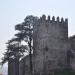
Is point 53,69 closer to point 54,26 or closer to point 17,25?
point 54,26

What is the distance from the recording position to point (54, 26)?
127ft

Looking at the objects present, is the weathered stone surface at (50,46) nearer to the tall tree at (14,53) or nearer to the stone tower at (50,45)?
the stone tower at (50,45)

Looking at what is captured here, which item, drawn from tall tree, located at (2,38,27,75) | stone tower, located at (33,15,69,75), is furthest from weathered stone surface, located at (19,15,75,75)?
tall tree, located at (2,38,27,75)

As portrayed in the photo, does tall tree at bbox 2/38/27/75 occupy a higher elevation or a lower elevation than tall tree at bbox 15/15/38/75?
lower

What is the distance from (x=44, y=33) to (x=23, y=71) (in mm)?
12523

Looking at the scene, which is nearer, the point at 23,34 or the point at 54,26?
the point at 54,26

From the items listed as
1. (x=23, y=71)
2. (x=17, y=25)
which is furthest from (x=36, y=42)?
(x=23, y=71)

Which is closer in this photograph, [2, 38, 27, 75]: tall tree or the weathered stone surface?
the weathered stone surface

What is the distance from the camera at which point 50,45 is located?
123 feet

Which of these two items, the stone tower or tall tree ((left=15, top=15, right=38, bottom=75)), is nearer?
the stone tower

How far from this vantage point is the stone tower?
122 feet

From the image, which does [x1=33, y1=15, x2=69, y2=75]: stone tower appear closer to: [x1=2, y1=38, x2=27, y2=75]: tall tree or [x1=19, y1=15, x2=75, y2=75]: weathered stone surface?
[x1=19, y1=15, x2=75, y2=75]: weathered stone surface

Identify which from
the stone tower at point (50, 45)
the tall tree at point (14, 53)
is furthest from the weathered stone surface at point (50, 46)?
the tall tree at point (14, 53)

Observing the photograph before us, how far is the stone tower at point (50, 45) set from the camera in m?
37.3
